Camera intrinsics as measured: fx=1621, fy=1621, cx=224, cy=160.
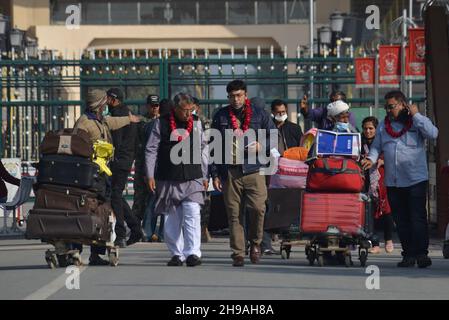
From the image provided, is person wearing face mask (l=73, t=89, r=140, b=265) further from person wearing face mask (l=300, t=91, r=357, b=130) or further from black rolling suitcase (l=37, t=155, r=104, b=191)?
person wearing face mask (l=300, t=91, r=357, b=130)

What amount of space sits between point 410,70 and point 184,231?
11092mm

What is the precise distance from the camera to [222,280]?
1453 centimetres

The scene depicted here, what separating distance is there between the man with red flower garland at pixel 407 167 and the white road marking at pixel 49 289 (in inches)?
150

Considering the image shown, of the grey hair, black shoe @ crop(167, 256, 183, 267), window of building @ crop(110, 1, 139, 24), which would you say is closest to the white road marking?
black shoe @ crop(167, 256, 183, 267)

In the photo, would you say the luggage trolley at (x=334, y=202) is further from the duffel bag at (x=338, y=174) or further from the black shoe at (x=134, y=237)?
the black shoe at (x=134, y=237)

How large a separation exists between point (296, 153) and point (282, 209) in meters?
0.79

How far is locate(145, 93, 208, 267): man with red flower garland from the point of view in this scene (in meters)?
16.7

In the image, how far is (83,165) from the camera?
16.1 m

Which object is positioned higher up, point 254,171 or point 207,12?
point 207,12

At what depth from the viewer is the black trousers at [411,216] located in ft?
54.7

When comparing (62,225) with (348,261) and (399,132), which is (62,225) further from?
(399,132)

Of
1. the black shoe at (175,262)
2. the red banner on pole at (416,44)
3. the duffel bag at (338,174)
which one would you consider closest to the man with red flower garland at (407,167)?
the duffel bag at (338,174)
